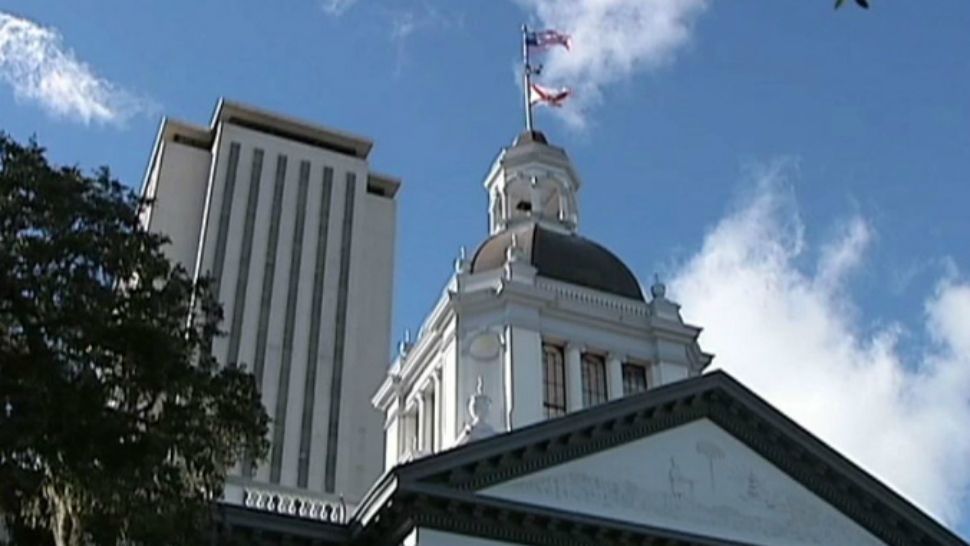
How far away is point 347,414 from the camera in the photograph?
7856 cm

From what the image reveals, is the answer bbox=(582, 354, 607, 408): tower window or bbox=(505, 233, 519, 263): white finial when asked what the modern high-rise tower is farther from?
bbox=(582, 354, 607, 408): tower window

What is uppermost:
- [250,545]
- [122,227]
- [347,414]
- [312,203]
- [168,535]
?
[312,203]

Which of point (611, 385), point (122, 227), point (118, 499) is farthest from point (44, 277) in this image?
point (611, 385)

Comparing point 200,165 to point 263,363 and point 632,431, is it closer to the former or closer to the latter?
point 263,363

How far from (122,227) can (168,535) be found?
4074 millimetres

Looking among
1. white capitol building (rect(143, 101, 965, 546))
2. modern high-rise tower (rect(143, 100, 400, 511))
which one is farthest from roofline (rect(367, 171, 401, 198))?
white capitol building (rect(143, 101, 965, 546))

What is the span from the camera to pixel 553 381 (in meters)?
33.7

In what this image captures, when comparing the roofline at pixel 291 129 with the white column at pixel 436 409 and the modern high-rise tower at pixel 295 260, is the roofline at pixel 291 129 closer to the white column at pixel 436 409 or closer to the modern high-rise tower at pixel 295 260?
the modern high-rise tower at pixel 295 260

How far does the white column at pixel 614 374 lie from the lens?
33875 mm

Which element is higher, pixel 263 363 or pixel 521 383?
pixel 263 363

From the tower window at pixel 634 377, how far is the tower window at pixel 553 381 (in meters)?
1.81

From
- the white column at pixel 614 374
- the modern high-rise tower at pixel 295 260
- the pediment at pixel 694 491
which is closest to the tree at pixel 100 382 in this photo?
the pediment at pixel 694 491

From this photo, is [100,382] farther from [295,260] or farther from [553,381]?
[295,260]

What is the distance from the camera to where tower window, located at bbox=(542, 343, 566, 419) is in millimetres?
32844
